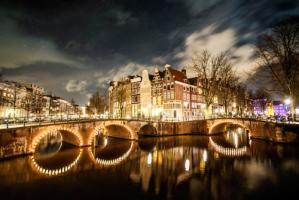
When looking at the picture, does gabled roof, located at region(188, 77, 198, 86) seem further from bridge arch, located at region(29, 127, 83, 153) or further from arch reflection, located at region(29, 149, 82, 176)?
arch reflection, located at region(29, 149, 82, 176)

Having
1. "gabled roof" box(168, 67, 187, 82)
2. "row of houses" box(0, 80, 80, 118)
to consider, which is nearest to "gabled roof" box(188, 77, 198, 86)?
"gabled roof" box(168, 67, 187, 82)

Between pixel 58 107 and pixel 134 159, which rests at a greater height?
pixel 58 107

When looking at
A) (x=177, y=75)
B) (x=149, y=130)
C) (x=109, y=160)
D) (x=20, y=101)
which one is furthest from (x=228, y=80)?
(x=20, y=101)

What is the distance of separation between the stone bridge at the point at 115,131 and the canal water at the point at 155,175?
1827mm

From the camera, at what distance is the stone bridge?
21938 millimetres

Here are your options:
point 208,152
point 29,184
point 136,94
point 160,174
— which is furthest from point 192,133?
point 29,184

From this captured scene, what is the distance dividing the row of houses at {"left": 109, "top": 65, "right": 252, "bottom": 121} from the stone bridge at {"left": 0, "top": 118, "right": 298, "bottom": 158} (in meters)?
4.93

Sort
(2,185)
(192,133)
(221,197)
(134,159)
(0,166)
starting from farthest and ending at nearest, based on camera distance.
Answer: (192,133)
(134,159)
(0,166)
(2,185)
(221,197)

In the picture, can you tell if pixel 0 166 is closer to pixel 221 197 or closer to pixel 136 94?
pixel 221 197

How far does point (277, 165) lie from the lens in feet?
61.7

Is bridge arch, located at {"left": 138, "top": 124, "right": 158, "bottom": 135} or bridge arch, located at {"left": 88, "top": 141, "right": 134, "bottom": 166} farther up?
bridge arch, located at {"left": 138, "top": 124, "right": 158, "bottom": 135}

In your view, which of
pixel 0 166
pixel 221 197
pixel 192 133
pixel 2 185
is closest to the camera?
pixel 221 197

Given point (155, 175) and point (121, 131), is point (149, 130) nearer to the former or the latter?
point (121, 131)

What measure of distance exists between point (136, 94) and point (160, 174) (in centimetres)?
4451
